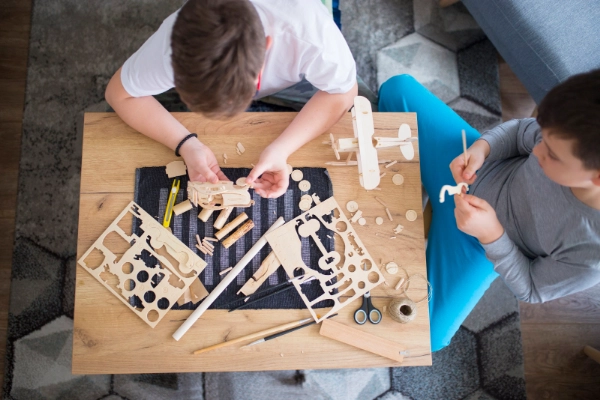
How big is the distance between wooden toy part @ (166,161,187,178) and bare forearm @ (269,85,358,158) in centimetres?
21

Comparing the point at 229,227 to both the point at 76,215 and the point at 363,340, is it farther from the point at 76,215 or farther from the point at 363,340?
the point at 76,215

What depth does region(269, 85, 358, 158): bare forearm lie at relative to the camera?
0.95 m

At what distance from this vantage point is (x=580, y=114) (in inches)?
28.8

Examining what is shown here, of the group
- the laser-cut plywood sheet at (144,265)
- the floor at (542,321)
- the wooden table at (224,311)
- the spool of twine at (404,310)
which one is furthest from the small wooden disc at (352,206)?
the floor at (542,321)

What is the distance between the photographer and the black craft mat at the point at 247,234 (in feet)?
3.07

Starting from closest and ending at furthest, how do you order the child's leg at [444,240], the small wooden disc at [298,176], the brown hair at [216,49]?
1. the brown hair at [216,49]
2. the small wooden disc at [298,176]
3. the child's leg at [444,240]

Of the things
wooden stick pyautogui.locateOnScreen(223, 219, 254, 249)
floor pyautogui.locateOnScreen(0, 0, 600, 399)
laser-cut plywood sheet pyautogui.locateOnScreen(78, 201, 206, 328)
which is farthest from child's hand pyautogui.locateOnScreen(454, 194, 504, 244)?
floor pyautogui.locateOnScreen(0, 0, 600, 399)

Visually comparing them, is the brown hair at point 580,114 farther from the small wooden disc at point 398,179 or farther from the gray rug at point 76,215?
the gray rug at point 76,215

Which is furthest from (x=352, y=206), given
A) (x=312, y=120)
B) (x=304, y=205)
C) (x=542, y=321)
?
(x=542, y=321)

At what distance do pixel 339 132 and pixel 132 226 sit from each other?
20.4 inches

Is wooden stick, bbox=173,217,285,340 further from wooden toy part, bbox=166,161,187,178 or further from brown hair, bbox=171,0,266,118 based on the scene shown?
brown hair, bbox=171,0,266,118

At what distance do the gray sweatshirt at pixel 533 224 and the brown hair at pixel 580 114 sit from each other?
0.17m

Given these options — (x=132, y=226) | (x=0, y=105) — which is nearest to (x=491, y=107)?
(x=132, y=226)

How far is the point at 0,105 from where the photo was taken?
5.19 ft
